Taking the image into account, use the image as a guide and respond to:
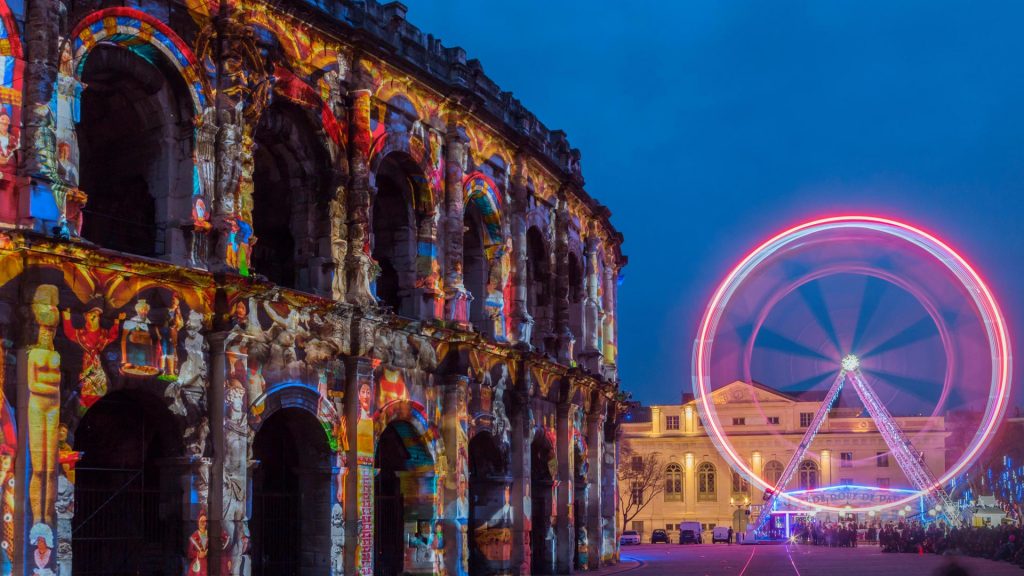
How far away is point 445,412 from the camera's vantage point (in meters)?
26.3

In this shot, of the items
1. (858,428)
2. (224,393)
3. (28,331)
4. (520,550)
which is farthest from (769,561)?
(858,428)

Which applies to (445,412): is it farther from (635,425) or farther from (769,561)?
(635,425)

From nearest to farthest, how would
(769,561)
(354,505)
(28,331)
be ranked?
(28,331) → (354,505) → (769,561)

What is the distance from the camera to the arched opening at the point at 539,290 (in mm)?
33594

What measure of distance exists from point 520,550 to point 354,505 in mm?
7754

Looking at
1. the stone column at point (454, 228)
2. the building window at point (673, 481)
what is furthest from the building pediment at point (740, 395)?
the stone column at point (454, 228)

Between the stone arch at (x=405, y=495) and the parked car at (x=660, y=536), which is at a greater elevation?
the stone arch at (x=405, y=495)

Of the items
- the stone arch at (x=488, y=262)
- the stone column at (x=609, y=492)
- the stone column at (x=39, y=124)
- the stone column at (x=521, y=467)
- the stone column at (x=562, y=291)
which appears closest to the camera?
the stone column at (x=39, y=124)

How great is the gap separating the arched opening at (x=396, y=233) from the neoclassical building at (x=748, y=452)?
64986 mm

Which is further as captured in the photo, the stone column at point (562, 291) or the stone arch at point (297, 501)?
the stone column at point (562, 291)

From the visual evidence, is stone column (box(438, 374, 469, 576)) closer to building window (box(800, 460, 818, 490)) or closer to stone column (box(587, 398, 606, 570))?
stone column (box(587, 398, 606, 570))

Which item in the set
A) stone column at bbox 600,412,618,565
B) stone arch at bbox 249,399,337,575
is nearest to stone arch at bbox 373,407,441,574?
stone arch at bbox 249,399,337,575

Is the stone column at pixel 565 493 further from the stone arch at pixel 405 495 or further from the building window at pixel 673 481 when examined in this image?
the building window at pixel 673 481

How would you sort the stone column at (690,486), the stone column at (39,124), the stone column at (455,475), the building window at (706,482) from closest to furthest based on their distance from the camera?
the stone column at (39,124)
the stone column at (455,475)
the stone column at (690,486)
the building window at (706,482)
